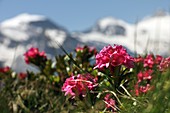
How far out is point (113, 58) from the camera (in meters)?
2.68

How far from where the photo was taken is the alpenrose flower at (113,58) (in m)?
2.66

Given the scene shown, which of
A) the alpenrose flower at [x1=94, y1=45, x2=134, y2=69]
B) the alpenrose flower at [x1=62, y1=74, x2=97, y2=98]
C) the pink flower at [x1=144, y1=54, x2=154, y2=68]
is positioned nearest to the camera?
the alpenrose flower at [x1=94, y1=45, x2=134, y2=69]

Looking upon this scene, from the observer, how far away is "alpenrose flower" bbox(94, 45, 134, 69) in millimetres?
2663

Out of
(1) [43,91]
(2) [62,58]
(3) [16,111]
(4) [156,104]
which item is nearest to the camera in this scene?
(4) [156,104]

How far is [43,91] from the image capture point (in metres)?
5.76

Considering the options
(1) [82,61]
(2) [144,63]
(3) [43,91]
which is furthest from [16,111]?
(1) [82,61]

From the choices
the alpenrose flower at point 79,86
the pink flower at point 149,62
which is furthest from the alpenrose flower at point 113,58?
the pink flower at point 149,62

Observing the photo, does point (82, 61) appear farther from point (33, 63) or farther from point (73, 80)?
point (73, 80)

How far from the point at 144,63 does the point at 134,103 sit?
88.9 inches

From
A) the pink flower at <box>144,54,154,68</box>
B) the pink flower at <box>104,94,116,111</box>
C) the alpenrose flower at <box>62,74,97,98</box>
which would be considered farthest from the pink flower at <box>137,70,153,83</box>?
the alpenrose flower at <box>62,74,97,98</box>

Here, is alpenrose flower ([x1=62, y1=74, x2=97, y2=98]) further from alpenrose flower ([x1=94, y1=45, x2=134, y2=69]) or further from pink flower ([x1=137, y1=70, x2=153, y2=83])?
pink flower ([x1=137, y1=70, x2=153, y2=83])

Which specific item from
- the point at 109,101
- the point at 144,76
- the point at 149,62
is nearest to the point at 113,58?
the point at 109,101

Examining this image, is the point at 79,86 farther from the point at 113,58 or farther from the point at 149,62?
the point at 149,62

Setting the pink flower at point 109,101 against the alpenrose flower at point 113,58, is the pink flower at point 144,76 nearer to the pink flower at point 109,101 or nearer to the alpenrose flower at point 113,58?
the pink flower at point 109,101
